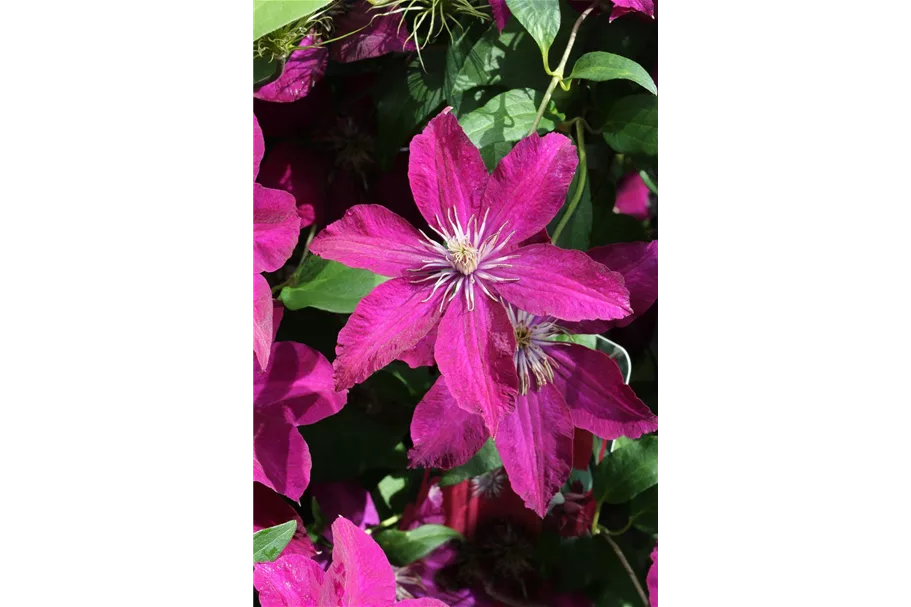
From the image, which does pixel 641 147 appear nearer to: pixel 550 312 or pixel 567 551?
pixel 550 312

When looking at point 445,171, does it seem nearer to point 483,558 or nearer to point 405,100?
point 405,100

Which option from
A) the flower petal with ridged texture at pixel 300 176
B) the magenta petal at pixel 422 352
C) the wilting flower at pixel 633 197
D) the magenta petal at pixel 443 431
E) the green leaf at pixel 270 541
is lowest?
the green leaf at pixel 270 541

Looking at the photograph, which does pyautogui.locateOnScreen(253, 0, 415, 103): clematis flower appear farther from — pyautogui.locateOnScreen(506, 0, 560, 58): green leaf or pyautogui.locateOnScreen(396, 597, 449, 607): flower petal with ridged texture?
pyautogui.locateOnScreen(396, 597, 449, 607): flower petal with ridged texture

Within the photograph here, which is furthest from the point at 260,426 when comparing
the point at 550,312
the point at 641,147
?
the point at 641,147

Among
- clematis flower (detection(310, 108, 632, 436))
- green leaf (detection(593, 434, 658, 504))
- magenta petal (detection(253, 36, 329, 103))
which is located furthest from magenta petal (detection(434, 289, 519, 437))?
magenta petal (detection(253, 36, 329, 103))

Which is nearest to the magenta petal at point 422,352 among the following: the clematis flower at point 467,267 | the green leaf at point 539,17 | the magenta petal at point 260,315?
the clematis flower at point 467,267

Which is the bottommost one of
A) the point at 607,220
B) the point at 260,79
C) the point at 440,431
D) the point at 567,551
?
the point at 567,551

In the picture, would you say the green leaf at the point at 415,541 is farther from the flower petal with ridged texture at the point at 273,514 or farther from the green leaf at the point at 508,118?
the green leaf at the point at 508,118

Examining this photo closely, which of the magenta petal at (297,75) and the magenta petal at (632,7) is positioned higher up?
the magenta petal at (632,7)
